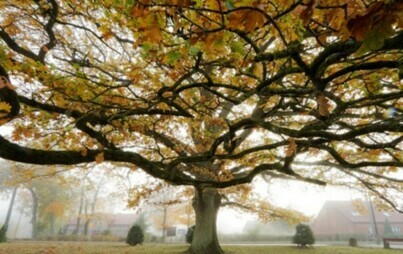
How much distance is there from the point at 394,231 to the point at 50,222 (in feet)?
196

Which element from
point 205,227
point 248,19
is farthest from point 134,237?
point 248,19

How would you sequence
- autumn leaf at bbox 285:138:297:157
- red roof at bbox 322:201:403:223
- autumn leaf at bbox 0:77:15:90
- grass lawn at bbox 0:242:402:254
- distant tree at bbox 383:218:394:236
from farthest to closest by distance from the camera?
red roof at bbox 322:201:403:223 → distant tree at bbox 383:218:394:236 → grass lawn at bbox 0:242:402:254 → autumn leaf at bbox 285:138:297:157 → autumn leaf at bbox 0:77:15:90

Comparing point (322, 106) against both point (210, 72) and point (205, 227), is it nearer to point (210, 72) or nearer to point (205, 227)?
point (210, 72)

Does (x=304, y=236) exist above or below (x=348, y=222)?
below

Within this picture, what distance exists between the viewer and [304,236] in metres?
24.1

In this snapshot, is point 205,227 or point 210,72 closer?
point 210,72

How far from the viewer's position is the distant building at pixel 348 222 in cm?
5141

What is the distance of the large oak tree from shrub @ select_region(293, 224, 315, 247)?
15.5 m

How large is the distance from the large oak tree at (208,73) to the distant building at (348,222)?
1890 inches

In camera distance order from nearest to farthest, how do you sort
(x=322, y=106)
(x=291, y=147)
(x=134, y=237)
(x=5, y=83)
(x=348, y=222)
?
(x=322, y=106)
(x=5, y=83)
(x=291, y=147)
(x=134, y=237)
(x=348, y=222)

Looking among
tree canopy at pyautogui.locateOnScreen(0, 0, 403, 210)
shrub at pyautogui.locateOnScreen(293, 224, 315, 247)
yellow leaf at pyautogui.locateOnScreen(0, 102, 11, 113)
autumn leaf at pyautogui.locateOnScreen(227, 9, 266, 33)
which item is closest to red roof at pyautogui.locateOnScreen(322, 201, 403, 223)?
shrub at pyautogui.locateOnScreen(293, 224, 315, 247)

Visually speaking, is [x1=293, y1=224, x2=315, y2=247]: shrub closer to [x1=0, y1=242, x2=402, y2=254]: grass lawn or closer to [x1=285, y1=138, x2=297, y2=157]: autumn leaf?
[x1=0, y1=242, x2=402, y2=254]: grass lawn

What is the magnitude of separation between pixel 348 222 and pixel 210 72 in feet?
185

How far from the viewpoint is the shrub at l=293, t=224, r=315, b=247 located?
24.0m
